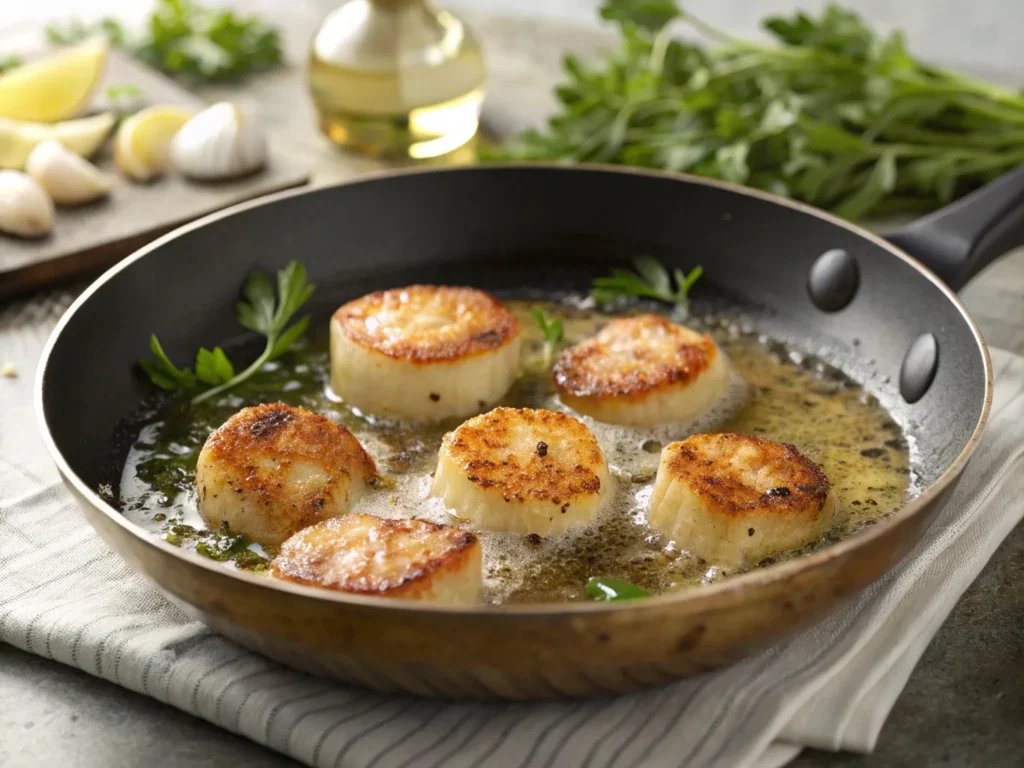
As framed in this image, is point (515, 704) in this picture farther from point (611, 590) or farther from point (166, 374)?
point (166, 374)

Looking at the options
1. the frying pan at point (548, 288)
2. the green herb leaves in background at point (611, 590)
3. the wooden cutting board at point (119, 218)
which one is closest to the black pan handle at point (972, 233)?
the frying pan at point (548, 288)

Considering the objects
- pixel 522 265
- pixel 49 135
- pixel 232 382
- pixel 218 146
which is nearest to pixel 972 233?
pixel 522 265

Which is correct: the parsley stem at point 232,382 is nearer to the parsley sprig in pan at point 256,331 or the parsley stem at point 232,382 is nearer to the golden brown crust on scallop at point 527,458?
the parsley sprig in pan at point 256,331

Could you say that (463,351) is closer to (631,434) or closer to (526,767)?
(631,434)

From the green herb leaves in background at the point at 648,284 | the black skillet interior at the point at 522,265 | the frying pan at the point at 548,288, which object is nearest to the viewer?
the frying pan at the point at 548,288

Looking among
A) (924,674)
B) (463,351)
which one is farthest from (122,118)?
(924,674)
